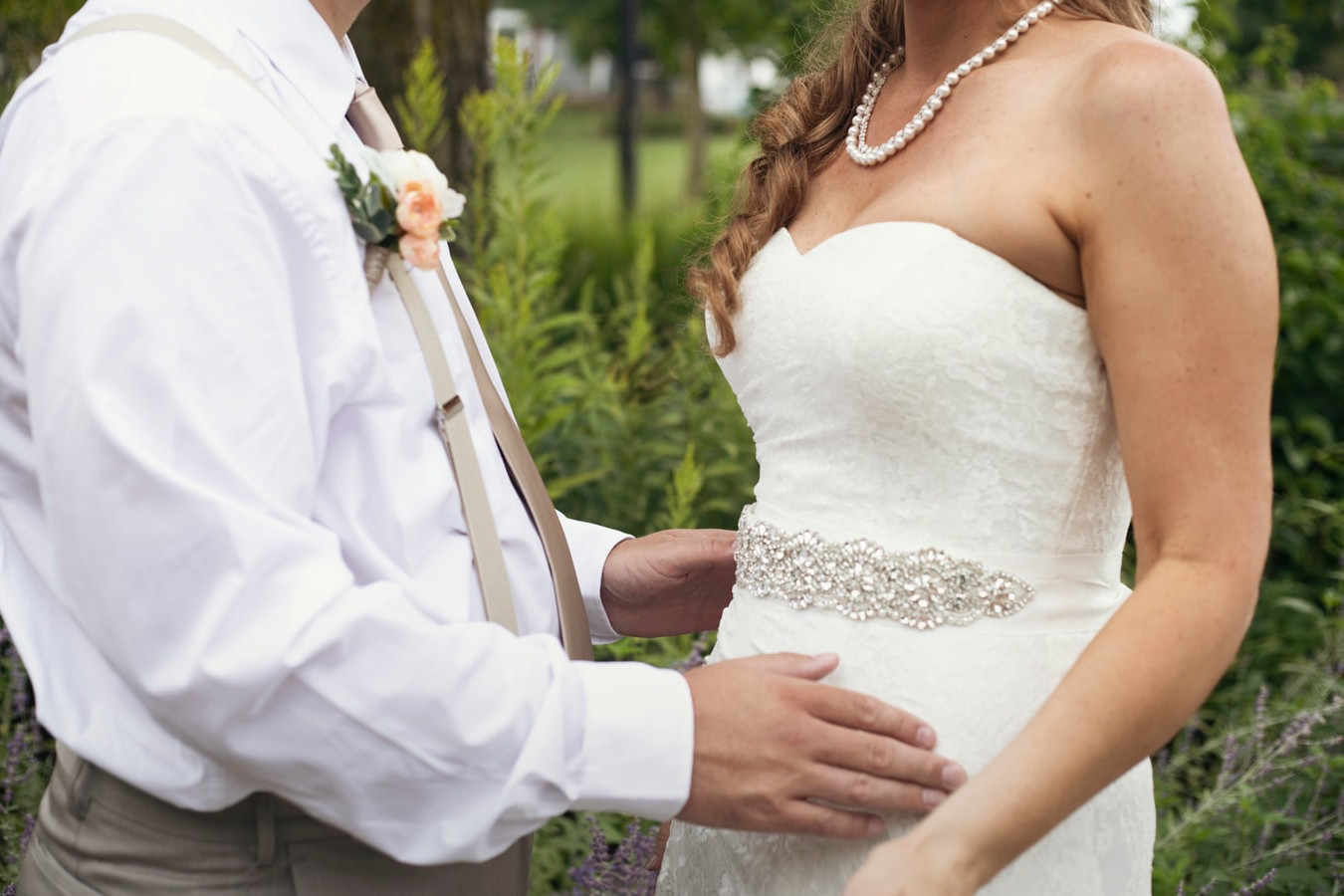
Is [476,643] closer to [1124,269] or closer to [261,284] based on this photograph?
[261,284]

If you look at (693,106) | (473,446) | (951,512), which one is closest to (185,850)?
(473,446)

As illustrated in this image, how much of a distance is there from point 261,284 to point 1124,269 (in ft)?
3.10

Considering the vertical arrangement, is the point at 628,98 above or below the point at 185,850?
below

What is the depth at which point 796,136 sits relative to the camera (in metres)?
2.24

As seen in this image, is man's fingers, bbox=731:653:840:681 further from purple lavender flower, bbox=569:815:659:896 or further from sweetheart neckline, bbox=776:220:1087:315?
purple lavender flower, bbox=569:815:659:896

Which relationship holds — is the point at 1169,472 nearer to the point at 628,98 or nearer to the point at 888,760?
the point at 888,760

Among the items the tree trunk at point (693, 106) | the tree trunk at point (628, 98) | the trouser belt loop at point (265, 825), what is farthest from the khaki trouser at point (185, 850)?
the tree trunk at point (693, 106)

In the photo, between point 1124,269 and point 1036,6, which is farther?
point 1036,6

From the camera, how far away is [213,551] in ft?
4.55


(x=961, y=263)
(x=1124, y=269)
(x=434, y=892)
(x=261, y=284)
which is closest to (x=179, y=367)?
(x=261, y=284)

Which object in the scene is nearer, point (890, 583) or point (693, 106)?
point (890, 583)

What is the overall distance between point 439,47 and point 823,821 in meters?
3.80

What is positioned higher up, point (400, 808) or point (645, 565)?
point (400, 808)

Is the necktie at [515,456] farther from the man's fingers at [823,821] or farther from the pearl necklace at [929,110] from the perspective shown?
the pearl necklace at [929,110]
